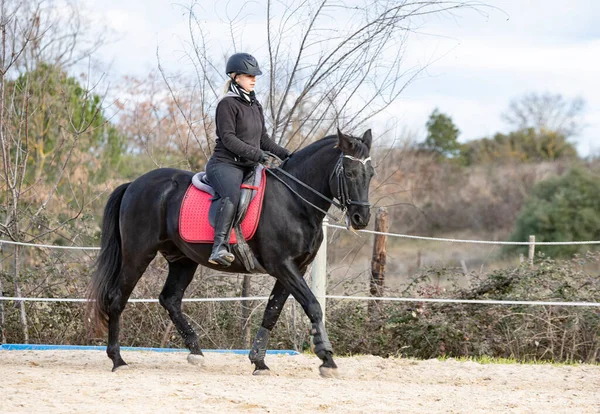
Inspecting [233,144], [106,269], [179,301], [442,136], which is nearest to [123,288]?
[106,269]

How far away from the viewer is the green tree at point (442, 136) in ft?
141

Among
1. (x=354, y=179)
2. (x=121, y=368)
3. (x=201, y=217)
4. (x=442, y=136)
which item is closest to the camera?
(x=354, y=179)

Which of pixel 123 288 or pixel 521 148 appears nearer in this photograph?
pixel 123 288

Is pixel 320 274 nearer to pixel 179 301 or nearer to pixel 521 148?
pixel 179 301

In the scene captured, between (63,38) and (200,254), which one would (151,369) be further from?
(63,38)

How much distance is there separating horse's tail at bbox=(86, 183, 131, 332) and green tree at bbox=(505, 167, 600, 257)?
21.9 metres

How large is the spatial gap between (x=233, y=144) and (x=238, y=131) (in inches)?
9.1

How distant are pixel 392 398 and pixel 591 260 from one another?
4.72 metres

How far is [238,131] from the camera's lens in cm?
628

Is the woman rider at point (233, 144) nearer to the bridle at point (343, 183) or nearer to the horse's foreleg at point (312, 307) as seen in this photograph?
the horse's foreleg at point (312, 307)

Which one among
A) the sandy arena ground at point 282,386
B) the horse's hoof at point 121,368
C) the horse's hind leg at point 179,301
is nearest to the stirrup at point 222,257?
the sandy arena ground at point 282,386

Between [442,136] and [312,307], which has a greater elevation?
[442,136]

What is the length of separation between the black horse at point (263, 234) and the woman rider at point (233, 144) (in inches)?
11.3

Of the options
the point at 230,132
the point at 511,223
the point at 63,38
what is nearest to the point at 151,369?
the point at 230,132
